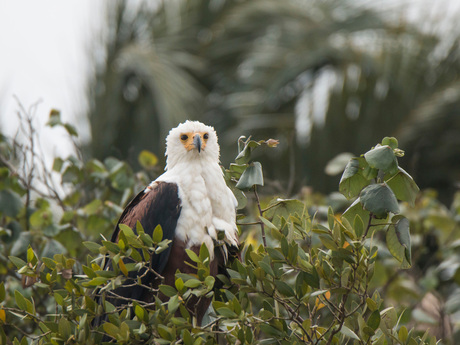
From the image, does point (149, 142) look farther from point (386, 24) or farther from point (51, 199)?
point (51, 199)

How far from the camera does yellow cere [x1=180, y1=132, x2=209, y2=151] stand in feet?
11.4

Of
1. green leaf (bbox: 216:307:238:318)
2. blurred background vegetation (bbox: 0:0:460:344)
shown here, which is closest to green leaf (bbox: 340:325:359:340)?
green leaf (bbox: 216:307:238:318)

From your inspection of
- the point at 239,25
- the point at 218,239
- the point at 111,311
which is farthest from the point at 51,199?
the point at 239,25

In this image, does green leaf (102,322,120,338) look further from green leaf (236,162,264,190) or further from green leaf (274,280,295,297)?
green leaf (236,162,264,190)

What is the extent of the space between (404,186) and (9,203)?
240cm

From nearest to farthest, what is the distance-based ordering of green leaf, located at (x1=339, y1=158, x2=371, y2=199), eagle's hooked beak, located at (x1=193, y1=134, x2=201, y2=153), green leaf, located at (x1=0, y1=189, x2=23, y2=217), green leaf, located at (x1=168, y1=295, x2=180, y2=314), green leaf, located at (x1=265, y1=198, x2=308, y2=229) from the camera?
green leaf, located at (x1=168, y1=295, x2=180, y2=314) → green leaf, located at (x1=339, y1=158, x2=371, y2=199) → green leaf, located at (x1=265, y1=198, x2=308, y2=229) → eagle's hooked beak, located at (x1=193, y1=134, x2=201, y2=153) → green leaf, located at (x1=0, y1=189, x2=23, y2=217)

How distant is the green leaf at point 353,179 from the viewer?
98.3 inches

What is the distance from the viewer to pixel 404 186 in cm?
246

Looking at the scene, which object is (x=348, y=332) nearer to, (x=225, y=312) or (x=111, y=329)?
(x=225, y=312)

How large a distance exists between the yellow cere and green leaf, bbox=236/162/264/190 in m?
0.81

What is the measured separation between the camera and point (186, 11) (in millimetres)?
8906

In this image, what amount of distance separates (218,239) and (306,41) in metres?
5.41

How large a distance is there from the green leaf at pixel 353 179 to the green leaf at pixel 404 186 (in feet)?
0.37

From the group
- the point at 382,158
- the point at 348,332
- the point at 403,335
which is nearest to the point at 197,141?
the point at 382,158
